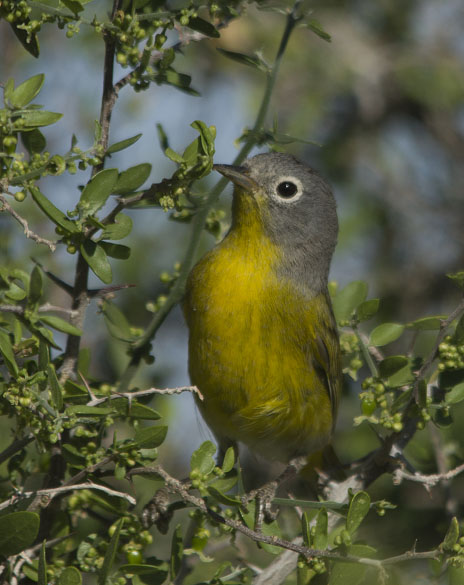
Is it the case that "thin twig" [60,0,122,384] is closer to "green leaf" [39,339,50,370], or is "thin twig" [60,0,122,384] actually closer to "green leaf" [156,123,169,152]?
"green leaf" [39,339,50,370]

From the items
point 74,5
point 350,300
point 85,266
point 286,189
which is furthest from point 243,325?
point 74,5

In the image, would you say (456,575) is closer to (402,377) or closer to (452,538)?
(452,538)

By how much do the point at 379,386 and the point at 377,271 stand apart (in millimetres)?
3555

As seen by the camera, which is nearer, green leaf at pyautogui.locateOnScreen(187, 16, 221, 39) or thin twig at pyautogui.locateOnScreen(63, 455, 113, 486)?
thin twig at pyautogui.locateOnScreen(63, 455, 113, 486)

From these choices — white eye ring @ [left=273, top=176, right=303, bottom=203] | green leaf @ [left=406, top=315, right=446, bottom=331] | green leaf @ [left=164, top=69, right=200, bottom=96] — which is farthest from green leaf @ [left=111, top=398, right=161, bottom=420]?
white eye ring @ [left=273, top=176, right=303, bottom=203]

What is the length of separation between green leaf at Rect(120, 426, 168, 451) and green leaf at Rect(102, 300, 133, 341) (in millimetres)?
732

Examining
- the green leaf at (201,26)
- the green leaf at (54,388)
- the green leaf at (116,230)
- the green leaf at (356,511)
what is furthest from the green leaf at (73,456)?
the green leaf at (201,26)

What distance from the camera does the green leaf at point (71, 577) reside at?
244 cm

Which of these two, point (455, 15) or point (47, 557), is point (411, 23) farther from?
point (47, 557)

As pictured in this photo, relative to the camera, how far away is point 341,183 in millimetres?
6727

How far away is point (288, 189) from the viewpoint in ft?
15.1

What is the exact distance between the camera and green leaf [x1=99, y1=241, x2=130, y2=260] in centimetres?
275

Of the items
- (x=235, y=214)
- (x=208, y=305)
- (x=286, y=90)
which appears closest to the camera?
(x=208, y=305)

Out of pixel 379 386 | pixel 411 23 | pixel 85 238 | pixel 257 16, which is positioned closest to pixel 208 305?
pixel 379 386
